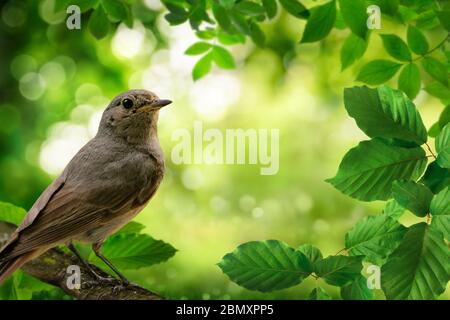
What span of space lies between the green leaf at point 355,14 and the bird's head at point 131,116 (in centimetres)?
59

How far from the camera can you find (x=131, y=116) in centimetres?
192

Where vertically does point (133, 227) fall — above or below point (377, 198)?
above

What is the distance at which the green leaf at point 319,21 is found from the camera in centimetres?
163

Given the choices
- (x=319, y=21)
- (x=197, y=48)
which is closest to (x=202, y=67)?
(x=197, y=48)

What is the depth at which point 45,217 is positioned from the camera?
68.3 inches

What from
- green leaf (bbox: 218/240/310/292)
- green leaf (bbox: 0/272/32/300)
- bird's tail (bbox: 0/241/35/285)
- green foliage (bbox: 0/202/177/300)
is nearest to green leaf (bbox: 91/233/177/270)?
green foliage (bbox: 0/202/177/300)

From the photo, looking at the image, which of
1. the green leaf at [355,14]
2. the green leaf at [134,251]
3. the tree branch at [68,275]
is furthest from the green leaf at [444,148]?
the tree branch at [68,275]

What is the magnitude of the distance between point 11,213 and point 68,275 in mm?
243

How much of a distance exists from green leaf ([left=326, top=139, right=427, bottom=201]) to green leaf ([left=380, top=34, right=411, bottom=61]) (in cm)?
57

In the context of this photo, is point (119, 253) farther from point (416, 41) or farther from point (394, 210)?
point (416, 41)

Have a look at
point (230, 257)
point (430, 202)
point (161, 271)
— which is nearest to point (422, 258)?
point (430, 202)

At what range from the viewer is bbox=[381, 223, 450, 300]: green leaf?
41.6 inches

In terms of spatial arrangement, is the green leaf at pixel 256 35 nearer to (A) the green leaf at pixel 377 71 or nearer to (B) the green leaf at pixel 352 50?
(B) the green leaf at pixel 352 50

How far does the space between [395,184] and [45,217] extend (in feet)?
3.33
